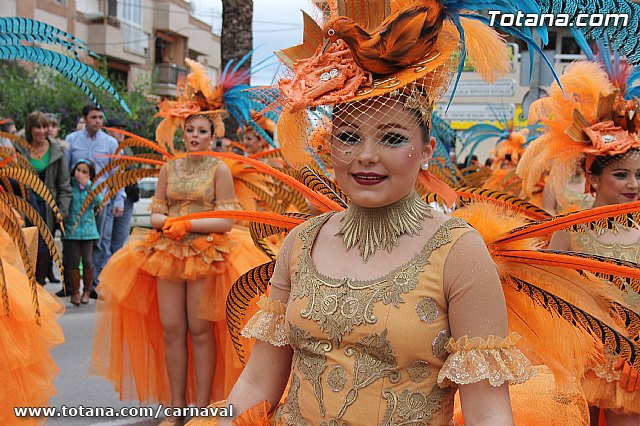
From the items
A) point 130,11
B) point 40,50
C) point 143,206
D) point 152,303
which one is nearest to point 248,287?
point 40,50

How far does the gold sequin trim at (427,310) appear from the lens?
6.50 feet

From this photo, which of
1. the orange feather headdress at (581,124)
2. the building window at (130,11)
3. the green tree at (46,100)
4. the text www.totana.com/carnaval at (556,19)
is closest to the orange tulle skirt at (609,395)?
the orange feather headdress at (581,124)

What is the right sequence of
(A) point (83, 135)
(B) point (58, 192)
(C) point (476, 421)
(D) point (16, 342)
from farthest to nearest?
(A) point (83, 135), (B) point (58, 192), (D) point (16, 342), (C) point (476, 421)

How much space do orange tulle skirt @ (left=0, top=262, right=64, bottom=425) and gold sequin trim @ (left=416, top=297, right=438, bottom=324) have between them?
8.38 ft

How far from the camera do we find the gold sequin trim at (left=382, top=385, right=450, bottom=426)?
78.0 inches

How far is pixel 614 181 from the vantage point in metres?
3.99

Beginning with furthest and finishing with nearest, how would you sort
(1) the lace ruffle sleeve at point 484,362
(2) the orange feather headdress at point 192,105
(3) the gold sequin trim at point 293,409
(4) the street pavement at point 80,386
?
1. (2) the orange feather headdress at point 192,105
2. (4) the street pavement at point 80,386
3. (3) the gold sequin trim at point 293,409
4. (1) the lace ruffle sleeve at point 484,362

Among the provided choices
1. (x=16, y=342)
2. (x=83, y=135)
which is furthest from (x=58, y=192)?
(x=16, y=342)

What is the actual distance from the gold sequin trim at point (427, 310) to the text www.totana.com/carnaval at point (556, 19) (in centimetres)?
78

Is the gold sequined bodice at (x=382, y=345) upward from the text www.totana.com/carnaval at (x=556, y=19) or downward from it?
downward

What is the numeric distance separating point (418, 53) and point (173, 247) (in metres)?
3.35

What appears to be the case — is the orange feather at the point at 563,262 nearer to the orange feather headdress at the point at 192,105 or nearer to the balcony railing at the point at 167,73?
the orange feather headdress at the point at 192,105

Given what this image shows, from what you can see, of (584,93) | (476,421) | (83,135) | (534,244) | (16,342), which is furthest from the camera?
(83,135)

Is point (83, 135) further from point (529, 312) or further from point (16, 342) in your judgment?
point (529, 312)
